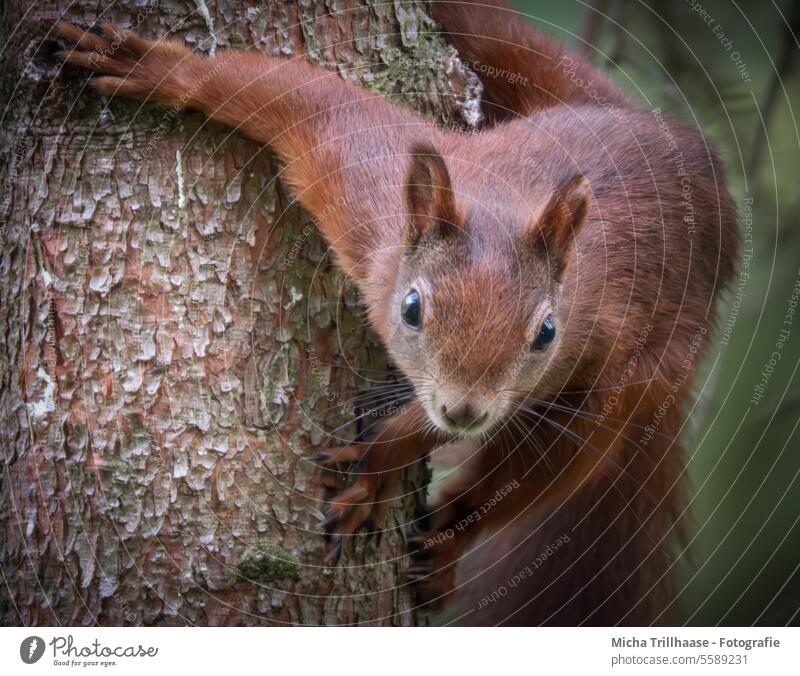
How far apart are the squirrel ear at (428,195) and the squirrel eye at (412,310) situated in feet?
0.53

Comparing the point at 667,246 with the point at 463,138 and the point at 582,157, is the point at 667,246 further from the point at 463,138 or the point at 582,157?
the point at 463,138

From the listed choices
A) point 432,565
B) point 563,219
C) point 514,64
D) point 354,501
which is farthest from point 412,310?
point 514,64

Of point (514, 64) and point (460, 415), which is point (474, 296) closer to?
→ point (460, 415)

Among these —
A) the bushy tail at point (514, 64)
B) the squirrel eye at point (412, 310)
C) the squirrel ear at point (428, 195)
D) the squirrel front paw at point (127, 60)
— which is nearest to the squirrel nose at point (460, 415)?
the squirrel eye at point (412, 310)

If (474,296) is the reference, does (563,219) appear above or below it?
above

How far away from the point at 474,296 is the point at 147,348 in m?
0.82

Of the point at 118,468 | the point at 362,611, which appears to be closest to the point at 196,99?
the point at 118,468

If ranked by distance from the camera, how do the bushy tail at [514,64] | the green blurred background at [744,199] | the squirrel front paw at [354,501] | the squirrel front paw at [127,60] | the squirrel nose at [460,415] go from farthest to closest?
the bushy tail at [514,64] < the green blurred background at [744,199] < the squirrel front paw at [354,501] < the squirrel front paw at [127,60] < the squirrel nose at [460,415]

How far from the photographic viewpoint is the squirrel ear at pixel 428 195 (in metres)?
2.03

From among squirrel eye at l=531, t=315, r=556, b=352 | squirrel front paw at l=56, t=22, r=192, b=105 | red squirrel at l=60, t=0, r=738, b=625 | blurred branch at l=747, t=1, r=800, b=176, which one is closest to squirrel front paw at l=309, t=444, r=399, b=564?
red squirrel at l=60, t=0, r=738, b=625

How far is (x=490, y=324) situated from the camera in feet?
6.39

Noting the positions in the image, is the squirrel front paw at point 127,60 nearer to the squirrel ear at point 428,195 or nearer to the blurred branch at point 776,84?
the squirrel ear at point 428,195

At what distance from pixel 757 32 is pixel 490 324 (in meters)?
1.60

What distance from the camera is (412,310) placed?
2.06 metres
